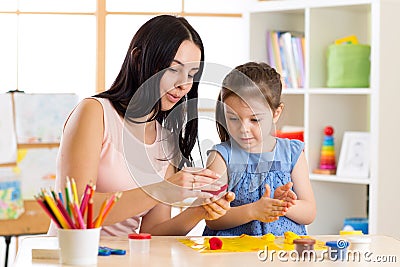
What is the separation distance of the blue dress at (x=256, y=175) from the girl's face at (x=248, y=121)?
0.05 m

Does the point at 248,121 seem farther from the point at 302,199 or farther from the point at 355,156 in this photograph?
the point at 355,156

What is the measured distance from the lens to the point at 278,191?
1963mm

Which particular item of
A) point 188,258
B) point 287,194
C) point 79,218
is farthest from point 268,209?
point 79,218

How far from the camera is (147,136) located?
2162mm

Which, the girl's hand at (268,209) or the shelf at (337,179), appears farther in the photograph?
the shelf at (337,179)

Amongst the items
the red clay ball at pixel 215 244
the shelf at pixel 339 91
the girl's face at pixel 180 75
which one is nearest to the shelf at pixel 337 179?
the shelf at pixel 339 91

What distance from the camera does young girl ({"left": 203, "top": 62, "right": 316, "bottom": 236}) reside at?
2.02 meters

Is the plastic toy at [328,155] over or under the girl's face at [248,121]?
under

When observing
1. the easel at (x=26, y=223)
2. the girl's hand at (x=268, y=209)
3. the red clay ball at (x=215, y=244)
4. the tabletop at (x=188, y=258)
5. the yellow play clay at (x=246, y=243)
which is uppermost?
the girl's hand at (x=268, y=209)

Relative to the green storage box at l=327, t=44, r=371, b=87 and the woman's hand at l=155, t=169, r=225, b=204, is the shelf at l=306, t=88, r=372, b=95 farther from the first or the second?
the woman's hand at l=155, t=169, r=225, b=204

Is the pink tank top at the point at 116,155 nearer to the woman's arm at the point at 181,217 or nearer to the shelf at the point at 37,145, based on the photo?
the woman's arm at the point at 181,217

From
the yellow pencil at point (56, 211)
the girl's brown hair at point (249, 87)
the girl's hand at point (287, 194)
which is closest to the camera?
the yellow pencil at point (56, 211)

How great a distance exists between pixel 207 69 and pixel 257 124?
0.23 metres

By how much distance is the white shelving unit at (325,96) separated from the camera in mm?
3547
